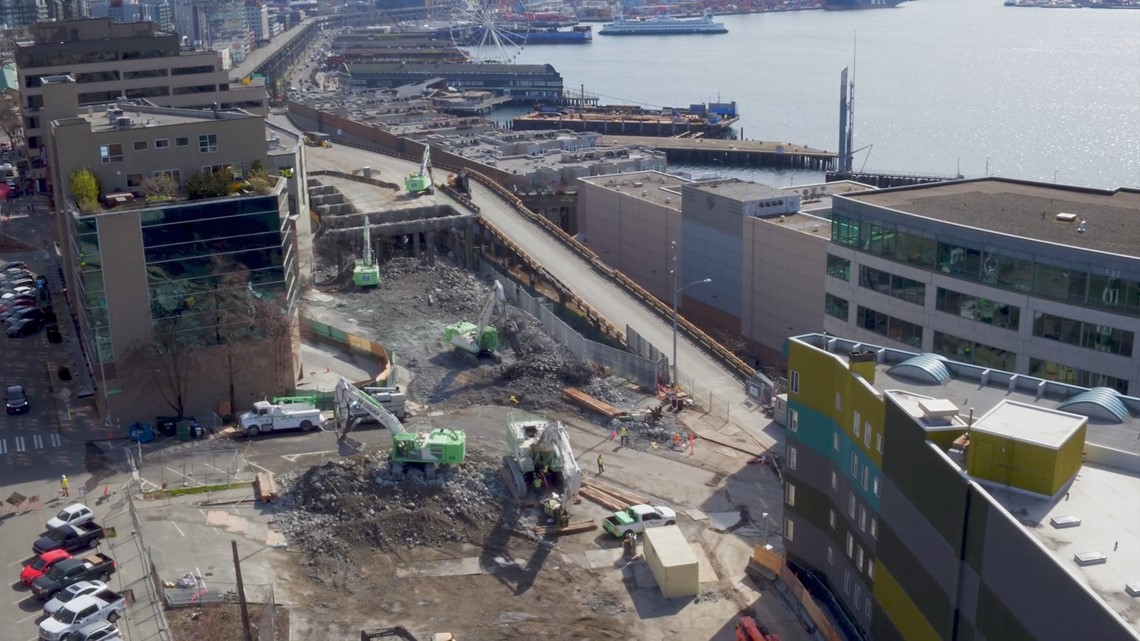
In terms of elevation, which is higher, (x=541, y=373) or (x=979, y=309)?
(x=979, y=309)

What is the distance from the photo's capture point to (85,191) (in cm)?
4100

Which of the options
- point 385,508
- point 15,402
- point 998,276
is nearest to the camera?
point 385,508

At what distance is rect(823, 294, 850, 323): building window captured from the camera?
44031 millimetres

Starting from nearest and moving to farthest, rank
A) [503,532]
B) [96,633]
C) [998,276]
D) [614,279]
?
[96,633] < [503,532] < [998,276] < [614,279]

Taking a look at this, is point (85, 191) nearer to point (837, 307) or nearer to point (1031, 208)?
point (837, 307)

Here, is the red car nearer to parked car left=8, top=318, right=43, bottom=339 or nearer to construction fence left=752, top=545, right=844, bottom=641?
construction fence left=752, top=545, right=844, bottom=641

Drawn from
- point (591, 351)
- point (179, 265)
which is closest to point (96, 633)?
point (179, 265)

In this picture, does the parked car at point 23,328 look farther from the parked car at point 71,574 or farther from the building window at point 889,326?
the building window at point 889,326

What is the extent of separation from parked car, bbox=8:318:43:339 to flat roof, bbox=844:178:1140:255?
36.1 meters

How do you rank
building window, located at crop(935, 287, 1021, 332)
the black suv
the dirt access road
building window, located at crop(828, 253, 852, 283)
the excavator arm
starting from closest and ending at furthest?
the dirt access road → the excavator arm → building window, located at crop(935, 287, 1021, 332) → the black suv → building window, located at crop(828, 253, 852, 283)

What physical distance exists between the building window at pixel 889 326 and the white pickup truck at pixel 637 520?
1233 centimetres

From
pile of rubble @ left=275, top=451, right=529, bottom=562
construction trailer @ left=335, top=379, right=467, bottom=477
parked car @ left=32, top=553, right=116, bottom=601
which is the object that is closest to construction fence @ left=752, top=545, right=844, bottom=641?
pile of rubble @ left=275, top=451, right=529, bottom=562

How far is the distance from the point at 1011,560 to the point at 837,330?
2560cm

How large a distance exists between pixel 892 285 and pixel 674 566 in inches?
629
